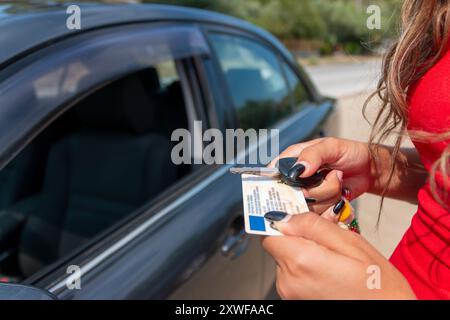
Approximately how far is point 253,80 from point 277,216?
6.10 ft

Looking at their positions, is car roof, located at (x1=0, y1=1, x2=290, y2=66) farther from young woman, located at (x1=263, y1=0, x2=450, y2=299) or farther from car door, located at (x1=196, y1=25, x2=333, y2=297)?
young woman, located at (x1=263, y1=0, x2=450, y2=299)

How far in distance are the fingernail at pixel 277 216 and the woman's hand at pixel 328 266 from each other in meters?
0.02

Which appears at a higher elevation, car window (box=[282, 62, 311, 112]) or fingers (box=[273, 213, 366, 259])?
fingers (box=[273, 213, 366, 259])

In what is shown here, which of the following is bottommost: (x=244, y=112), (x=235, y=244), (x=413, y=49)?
(x=235, y=244)

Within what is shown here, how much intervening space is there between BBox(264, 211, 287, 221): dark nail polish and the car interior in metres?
1.30

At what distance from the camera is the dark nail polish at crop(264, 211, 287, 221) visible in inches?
30.8

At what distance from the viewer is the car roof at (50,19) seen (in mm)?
1160

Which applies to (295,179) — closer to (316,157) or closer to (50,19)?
(316,157)

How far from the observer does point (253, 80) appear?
2.55 metres

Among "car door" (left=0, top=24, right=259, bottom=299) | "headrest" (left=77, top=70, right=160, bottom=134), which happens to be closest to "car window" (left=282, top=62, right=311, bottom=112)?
"headrest" (left=77, top=70, right=160, bottom=134)

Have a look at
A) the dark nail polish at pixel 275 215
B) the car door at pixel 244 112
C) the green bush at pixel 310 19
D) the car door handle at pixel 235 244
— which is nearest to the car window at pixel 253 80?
the car door at pixel 244 112

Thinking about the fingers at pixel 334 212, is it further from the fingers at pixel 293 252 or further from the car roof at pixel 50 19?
the car roof at pixel 50 19

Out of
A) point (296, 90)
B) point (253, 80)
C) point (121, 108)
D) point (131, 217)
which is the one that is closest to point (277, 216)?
point (131, 217)
